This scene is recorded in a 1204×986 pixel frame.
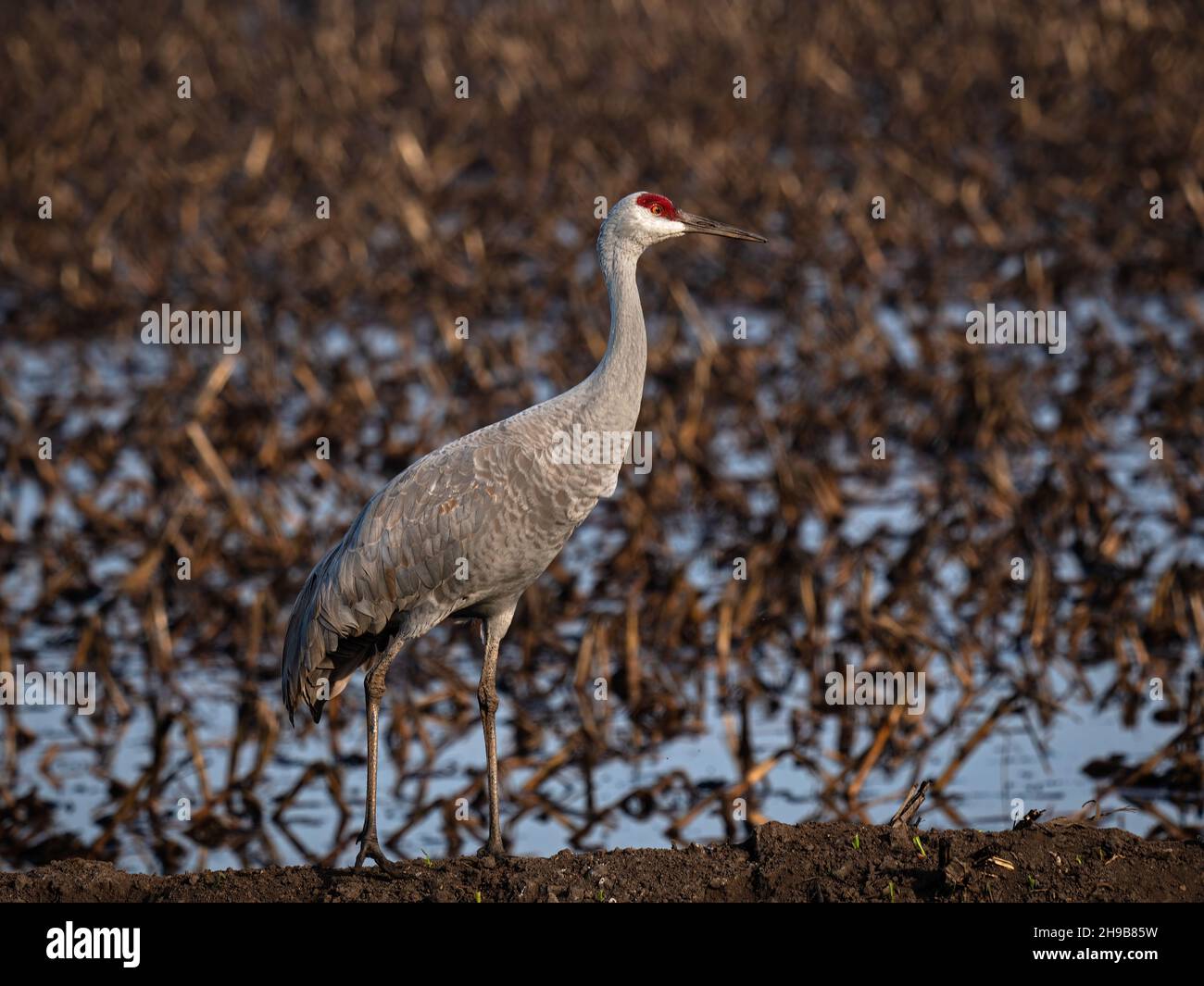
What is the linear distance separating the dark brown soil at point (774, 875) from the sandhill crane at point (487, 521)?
0.37m

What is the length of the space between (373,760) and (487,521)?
31.6 inches

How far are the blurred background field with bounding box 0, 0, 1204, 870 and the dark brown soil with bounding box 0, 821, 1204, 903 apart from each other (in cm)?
126

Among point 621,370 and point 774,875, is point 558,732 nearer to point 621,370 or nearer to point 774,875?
point 621,370

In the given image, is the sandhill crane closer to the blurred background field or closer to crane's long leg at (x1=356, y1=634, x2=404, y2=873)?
crane's long leg at (x1=356, y1=634, x2=404, y2=873)

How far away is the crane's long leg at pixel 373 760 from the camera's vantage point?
17.5 feet

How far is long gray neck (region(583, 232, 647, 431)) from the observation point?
5.55 meters

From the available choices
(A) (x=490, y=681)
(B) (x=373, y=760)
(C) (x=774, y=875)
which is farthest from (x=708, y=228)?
(C) (x=774, y=875)

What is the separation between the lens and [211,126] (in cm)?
1758

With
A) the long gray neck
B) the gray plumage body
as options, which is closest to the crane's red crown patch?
the gray plumage body

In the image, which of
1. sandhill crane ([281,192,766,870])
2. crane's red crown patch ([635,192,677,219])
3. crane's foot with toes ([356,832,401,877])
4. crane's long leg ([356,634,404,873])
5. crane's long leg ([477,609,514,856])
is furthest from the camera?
crane's red crown patch ([635,192,677,219])

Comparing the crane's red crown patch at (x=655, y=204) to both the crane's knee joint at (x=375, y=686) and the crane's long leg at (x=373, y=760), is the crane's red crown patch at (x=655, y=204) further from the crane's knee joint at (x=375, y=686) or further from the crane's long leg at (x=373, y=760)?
the crane's knee joint at (x=375, y=686)

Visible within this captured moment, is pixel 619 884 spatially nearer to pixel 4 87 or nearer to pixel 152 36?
pixel 4 87
